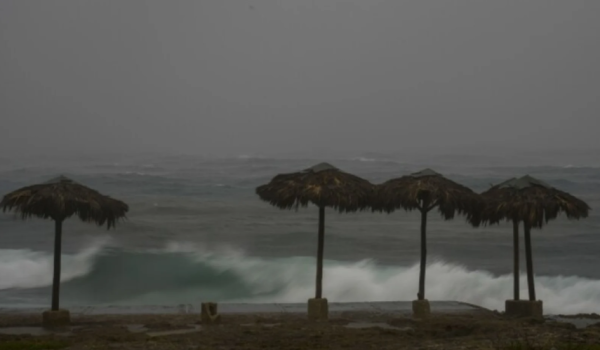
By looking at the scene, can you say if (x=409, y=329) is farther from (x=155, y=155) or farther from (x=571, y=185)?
(x=155, y=155)

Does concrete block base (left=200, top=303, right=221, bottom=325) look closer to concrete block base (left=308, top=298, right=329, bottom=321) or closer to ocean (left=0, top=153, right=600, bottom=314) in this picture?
concrete block base (left=308, top=298, right=329, bottom=321)

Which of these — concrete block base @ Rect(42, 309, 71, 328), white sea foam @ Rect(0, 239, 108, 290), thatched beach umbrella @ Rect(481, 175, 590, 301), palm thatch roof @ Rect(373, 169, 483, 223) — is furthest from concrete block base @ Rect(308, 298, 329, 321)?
white sea foam @ Rect(0, 239, 108, 290)

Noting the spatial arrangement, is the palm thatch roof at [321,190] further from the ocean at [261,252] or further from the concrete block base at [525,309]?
the ocean at [261,252]

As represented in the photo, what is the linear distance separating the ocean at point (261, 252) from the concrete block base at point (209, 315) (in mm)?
6684

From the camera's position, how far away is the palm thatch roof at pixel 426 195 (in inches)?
570

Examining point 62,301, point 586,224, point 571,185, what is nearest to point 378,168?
point 571,185

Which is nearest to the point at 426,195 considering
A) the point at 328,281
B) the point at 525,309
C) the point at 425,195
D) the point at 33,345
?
the point at 425,195

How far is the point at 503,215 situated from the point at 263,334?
15.4 feet

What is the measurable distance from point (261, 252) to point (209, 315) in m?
23.0

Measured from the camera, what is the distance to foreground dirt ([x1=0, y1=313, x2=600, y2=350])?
36.2ft

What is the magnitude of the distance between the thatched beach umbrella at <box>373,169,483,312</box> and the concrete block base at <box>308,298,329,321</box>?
1.74 m

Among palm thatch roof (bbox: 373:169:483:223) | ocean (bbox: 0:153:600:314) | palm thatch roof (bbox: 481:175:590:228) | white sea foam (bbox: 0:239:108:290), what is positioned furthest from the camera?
white sea foam (bbox: 0:239:108:290)

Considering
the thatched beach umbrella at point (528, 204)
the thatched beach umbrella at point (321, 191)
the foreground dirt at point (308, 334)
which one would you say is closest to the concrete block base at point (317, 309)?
the foreground dirt at point (308, 334)

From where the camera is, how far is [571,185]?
5550 cm
